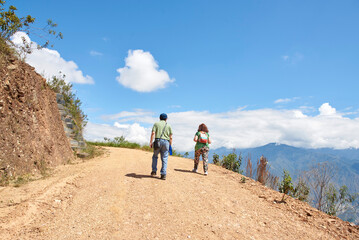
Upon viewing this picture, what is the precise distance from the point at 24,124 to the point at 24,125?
0.04 metres

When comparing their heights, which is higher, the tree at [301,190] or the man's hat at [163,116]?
the man's hat at [163,116]

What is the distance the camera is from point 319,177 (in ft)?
31.5

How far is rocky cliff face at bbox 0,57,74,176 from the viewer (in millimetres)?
6949

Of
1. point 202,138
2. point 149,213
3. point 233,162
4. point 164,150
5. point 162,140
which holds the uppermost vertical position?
point 202,138

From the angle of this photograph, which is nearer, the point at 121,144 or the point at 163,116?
the point at 163,116

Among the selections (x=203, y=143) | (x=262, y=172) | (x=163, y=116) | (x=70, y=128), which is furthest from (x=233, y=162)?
(x=70, y=128)

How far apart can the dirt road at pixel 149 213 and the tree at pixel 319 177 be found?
11.0 ft

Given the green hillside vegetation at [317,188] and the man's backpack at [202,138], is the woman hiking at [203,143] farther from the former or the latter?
the green hillside vegetation at [317,188]

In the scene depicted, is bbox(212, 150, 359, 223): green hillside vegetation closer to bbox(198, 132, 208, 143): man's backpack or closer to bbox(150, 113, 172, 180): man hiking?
bbox(198, 132, 208, 143): man's backpack

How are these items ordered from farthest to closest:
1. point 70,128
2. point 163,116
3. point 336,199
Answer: point 70,128
point 336,199
point 163,116

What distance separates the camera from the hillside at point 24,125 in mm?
6918

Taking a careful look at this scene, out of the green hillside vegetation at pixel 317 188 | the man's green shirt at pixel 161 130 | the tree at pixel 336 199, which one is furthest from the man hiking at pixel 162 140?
the tree at pixel 336 199

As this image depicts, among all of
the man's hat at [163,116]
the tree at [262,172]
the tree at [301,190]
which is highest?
the man's hat at [163,116]

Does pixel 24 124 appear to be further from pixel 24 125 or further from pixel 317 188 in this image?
pixel 317 188
